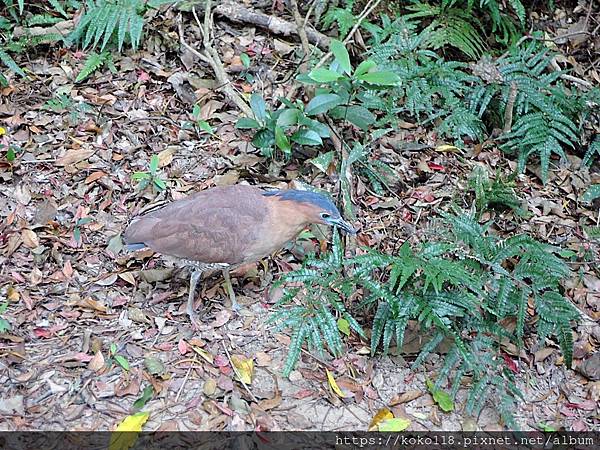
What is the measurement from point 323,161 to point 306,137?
0.84ft

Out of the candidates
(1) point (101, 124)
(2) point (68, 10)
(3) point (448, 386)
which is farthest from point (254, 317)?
(2) point (68, 10)

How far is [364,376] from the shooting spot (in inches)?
189

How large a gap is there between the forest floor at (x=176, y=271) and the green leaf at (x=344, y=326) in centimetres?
10

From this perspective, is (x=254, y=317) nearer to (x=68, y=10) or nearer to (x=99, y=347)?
(x=99, y=347)

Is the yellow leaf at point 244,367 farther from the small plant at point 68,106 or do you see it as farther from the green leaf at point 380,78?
the small plant at point 68,106

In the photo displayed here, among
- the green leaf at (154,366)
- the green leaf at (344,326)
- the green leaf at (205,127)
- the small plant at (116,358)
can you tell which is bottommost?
the small plant at (116,358)

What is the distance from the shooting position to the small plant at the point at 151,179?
19.6 ft

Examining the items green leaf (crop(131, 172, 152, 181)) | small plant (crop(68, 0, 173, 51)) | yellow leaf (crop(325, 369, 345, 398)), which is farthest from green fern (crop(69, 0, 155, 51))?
yellow leaf (crop(325, 369, 345, 398))

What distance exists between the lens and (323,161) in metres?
6.05

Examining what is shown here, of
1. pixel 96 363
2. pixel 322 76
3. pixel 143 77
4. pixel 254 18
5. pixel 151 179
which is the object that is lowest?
pixel 96 363

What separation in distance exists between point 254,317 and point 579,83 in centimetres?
440

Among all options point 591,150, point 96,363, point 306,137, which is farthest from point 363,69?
point 96,363

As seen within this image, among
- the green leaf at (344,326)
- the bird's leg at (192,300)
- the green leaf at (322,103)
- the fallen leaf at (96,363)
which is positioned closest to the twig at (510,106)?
the green leaf at (322,103)

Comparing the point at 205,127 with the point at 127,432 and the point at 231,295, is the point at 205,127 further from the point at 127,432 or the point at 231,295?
the point at 127,432
